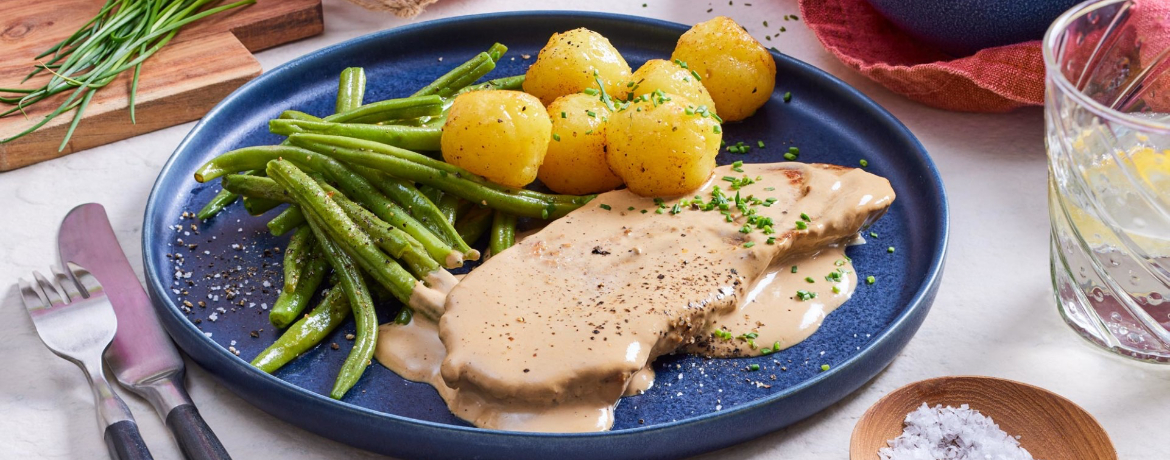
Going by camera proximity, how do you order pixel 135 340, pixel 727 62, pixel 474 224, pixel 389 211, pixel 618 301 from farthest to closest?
pixel 727 62
pixel 474 224
pixel 389 211
pixel 135 340
pixel 618 301

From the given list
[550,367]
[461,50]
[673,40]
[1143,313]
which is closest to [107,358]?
[550,367]

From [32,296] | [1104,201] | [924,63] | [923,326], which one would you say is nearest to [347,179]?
[32,296]

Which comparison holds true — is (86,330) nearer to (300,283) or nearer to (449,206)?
Answer: (300,283)

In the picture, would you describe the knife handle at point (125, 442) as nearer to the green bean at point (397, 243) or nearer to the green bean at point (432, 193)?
the green bean at point (397, 243)

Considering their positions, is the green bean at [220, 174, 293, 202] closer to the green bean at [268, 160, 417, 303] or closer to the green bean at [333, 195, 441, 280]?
the green bean at [268, 160, 417, 303]

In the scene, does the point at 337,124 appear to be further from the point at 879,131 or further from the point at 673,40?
the point at 879,131

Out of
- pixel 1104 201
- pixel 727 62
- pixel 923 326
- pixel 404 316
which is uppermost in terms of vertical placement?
pixel 1104 201

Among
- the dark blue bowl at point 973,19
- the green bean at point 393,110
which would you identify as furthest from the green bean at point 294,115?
the dark blue bowl at point 973,19
